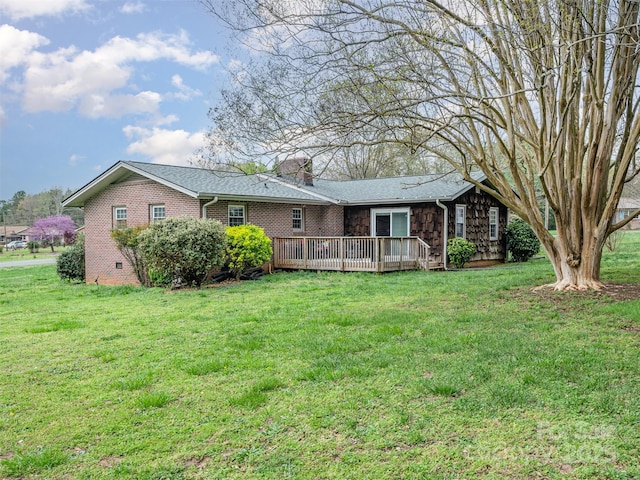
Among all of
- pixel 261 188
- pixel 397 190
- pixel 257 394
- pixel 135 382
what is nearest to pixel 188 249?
pixel 261 188

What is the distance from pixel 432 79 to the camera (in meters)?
7.96

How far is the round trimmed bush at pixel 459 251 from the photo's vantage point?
1648 centimetres

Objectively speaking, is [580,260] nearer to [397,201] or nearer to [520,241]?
[397,201]

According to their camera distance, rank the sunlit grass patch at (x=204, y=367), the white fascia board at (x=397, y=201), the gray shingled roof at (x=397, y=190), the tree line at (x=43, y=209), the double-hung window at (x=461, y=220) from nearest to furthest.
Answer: the sunlit grass patch at (x=204, y=367), the white fascia board at (x=397, y=201), the gray shingled roof at (x=397, y=190), the double-hung window at (x=461, y=220), the tree line at (x=43, y=209)

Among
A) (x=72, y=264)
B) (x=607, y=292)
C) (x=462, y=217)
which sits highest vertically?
(x=462, y=217)

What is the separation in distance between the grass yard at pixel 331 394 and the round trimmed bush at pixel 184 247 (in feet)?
Answer: 13.3

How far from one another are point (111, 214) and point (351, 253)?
8.44 m

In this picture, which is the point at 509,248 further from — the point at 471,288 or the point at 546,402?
the point at 546,402

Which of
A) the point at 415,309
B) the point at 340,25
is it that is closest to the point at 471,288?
the point at 415,309

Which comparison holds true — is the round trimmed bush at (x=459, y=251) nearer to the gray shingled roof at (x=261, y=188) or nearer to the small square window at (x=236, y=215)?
the gray shingled roof at (x=261, y=188)

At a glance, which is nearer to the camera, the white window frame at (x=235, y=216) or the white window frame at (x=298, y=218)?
the white window frame at (x=235, y=216)

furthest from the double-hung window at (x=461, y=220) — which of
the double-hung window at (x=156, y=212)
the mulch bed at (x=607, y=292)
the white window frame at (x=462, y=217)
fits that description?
the double-hung window at (x=156, y=212)

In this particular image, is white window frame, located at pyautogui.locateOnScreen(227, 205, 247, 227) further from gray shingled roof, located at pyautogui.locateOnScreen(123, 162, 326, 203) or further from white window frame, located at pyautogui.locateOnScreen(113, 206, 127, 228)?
white window frame, located at pyautogui.locateOnScreen(113, 206, 127, 228)

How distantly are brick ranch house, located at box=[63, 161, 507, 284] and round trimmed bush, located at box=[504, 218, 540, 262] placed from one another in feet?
1.31
